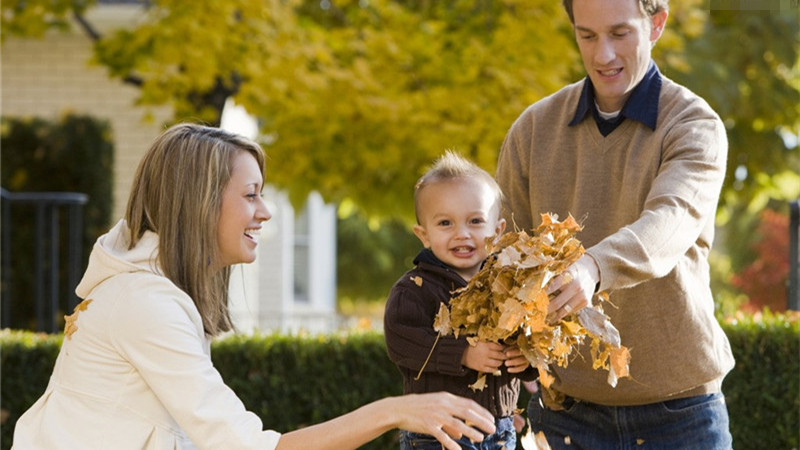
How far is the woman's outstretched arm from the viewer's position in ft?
8.94

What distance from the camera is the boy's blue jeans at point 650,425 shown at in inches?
125

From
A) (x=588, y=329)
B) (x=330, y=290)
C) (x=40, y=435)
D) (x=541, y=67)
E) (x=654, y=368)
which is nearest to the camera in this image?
(x=588, y=329)

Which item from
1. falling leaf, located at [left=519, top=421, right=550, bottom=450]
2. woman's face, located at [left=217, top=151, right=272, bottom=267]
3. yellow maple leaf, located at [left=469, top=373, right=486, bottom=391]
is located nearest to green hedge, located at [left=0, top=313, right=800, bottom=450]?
falling leaf, located at [left=519, top=421, right=550, bottom=450]

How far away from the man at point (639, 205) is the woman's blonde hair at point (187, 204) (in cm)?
96

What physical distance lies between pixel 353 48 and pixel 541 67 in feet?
4.93

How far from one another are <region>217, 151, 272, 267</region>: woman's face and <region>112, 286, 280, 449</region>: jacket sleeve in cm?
31

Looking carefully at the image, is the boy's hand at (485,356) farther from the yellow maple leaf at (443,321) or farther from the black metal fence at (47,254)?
the black metal fence at (47,254)

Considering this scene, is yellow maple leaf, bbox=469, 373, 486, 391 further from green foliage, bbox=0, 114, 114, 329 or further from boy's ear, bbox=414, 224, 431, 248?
green foliage, bbox=0, 114, 114, 329

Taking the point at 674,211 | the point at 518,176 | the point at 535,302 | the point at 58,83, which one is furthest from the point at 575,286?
the point at 58,83

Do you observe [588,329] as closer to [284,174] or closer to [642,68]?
[642,68]

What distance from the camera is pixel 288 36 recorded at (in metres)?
9.05

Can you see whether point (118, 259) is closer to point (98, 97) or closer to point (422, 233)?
point (422, 233)

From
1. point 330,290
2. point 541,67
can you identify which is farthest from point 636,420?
point 330,290

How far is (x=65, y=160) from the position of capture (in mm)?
10648
